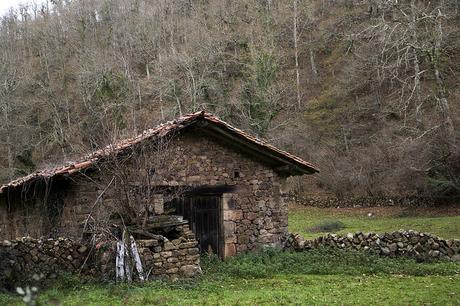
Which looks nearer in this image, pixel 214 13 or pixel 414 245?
pixel 414 245

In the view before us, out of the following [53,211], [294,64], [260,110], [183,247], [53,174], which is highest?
[294,64]

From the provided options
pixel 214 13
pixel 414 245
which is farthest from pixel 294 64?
pixel 414 245

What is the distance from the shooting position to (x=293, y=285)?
10078mm

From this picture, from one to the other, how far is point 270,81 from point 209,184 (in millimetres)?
18649

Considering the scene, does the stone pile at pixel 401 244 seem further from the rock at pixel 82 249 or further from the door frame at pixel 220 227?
the rock at pixel 82 249

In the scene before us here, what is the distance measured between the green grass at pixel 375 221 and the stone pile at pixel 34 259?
35.3ft

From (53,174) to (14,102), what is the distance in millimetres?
26477

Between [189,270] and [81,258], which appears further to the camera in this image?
[189,270]

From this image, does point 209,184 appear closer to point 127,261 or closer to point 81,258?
point 127,261

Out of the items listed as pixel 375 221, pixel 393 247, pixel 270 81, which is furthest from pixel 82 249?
pixel 270 81

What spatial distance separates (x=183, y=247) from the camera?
34.6 feet

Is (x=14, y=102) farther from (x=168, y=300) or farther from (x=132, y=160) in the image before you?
(x=168, y=300)

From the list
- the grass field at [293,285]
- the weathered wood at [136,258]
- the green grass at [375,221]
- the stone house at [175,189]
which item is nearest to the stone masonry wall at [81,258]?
the weathered wood at [136,258]

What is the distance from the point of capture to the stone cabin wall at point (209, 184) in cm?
1207
